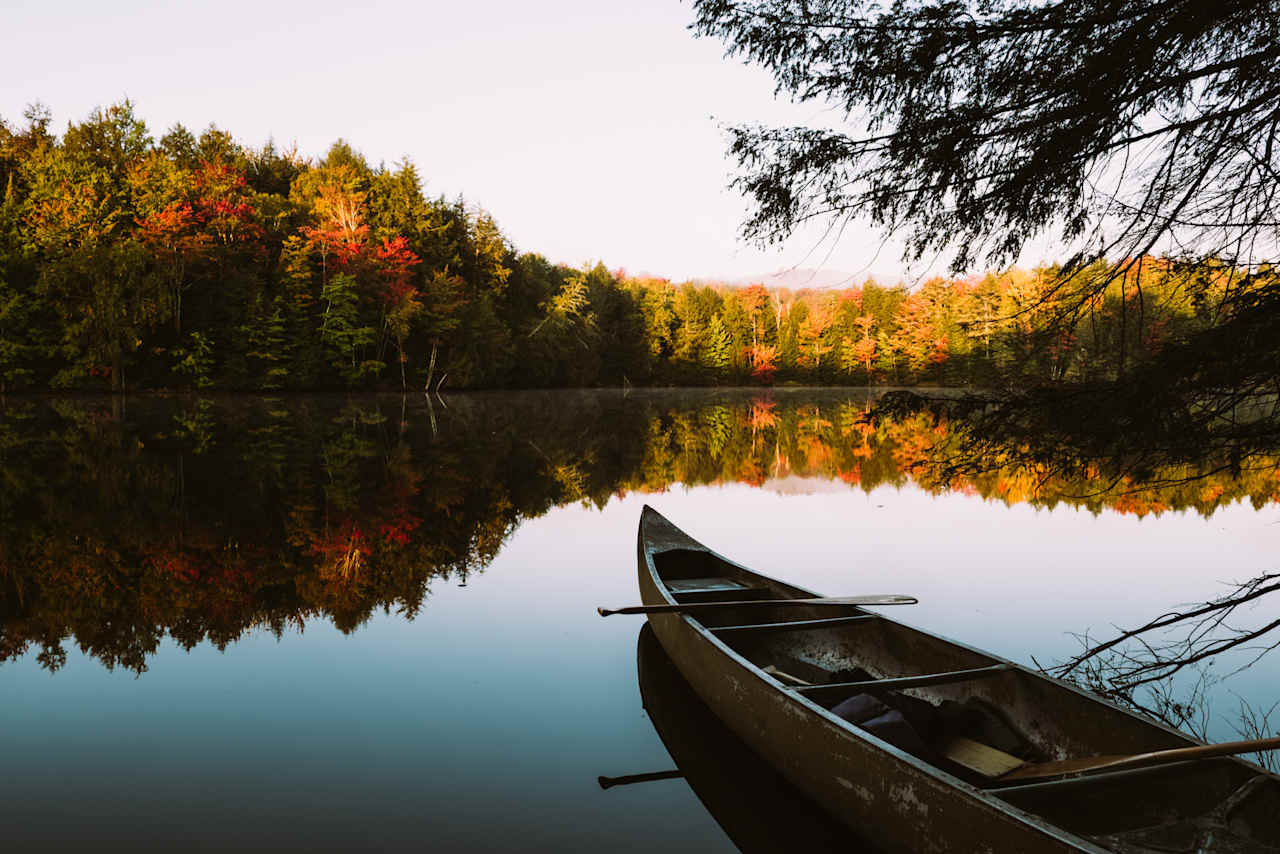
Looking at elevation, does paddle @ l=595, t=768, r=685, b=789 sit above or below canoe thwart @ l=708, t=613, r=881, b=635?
below

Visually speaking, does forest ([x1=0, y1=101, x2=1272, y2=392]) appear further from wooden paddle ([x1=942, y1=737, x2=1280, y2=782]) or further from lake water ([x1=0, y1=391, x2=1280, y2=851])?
wooden paddle ([x1=942, y1=737, x2=1280, y2=782])

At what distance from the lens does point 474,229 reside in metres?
46.2

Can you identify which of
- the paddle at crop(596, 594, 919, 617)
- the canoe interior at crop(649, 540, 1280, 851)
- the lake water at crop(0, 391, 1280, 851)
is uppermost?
the paddle at crop(596, 594, 919, 617)

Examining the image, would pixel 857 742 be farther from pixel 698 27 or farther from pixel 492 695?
pixel 698 27

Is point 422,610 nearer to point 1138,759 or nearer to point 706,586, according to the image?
point 706,586

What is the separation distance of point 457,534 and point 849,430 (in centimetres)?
1899

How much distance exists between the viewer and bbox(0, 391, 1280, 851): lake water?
12.1 ft

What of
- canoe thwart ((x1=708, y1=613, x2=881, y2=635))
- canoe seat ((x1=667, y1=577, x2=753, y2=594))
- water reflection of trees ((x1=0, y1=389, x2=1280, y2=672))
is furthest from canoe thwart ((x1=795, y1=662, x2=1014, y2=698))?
canoe seat ((x1=667, y1=577, x2=753, y2=594))

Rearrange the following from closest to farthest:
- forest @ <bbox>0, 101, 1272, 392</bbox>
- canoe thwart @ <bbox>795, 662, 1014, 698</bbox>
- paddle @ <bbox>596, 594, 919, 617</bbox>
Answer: canoe thwart @ <bbox>795, 662, 1014, 698</bbox> < paddle @ <bbox>596, 594, 919, 617</bbox> < forest @ <bbox>0, 101, 1272, 392</bbox>

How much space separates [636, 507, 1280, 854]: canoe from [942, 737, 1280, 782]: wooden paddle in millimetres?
40

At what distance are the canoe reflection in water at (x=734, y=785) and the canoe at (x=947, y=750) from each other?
149 mm

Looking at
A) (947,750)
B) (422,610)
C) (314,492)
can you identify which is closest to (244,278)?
(314,492)

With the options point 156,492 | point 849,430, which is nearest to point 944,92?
point 156,492

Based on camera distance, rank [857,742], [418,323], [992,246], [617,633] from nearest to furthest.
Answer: [857,742] < [992,246] < [617,633] < [418,323]
